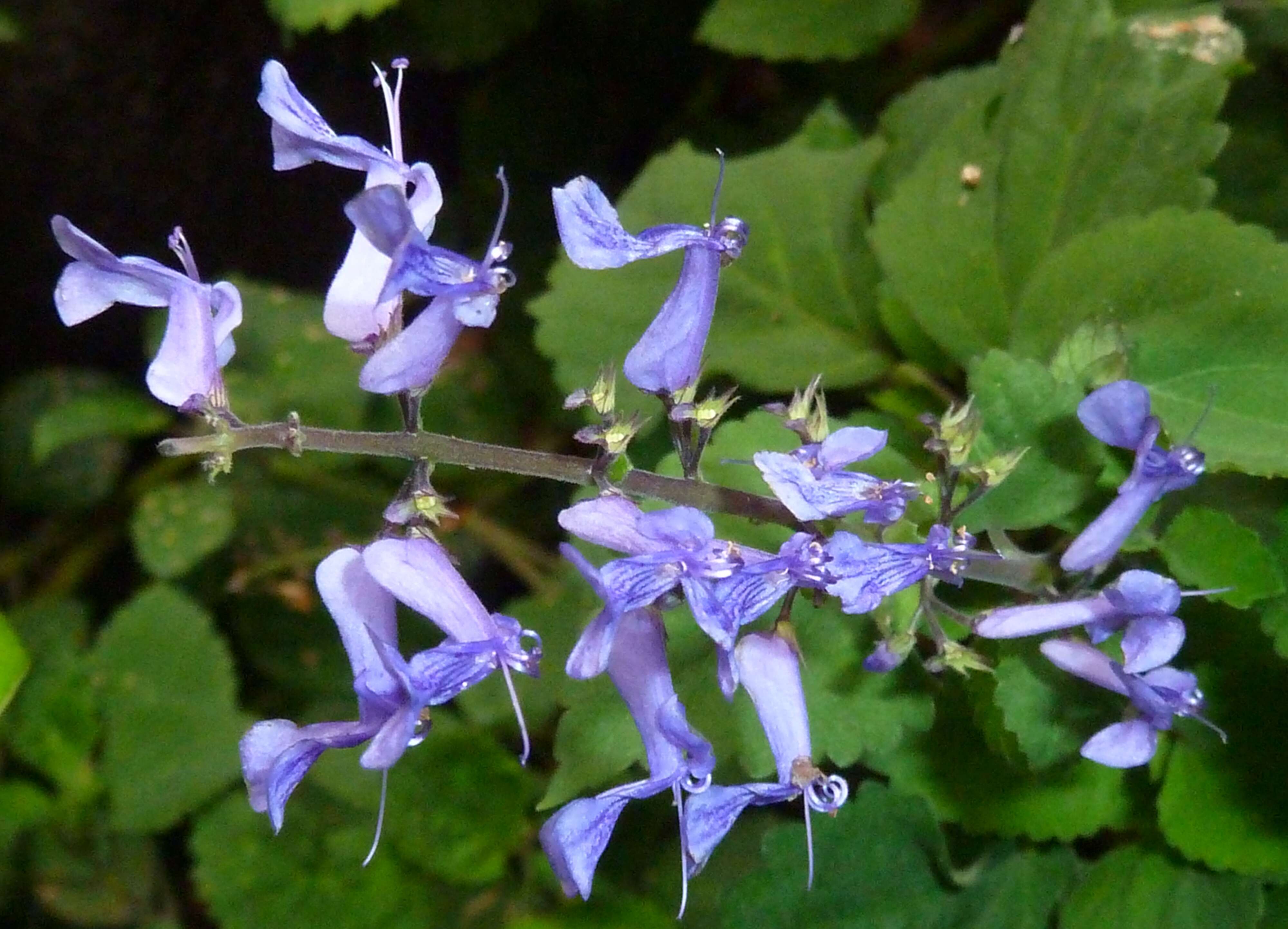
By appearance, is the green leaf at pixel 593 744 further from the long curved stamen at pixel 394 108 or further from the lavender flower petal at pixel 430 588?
the long curved stamen at pixel 394 108

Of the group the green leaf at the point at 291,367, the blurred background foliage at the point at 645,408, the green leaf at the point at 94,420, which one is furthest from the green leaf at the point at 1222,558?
the green leaf at the point at 94,420

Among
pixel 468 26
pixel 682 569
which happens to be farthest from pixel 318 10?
pixel 682 569

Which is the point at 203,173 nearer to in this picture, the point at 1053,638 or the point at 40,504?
the point at 40,504

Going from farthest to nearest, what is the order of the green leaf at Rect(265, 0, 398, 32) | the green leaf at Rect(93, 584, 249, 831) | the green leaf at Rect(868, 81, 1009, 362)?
1. the green leaf at Rect(93, 584, 249, 831)
2. the green leaf at Rect(265, 0, 398, 32)
3. the green leaf at Rect(868, 81, 1009, 362)

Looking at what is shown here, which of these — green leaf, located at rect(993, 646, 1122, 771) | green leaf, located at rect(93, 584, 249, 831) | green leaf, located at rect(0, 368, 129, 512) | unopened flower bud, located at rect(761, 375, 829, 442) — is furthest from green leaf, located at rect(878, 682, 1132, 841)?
green leaf, located at rect(0, 368, 129, 512)

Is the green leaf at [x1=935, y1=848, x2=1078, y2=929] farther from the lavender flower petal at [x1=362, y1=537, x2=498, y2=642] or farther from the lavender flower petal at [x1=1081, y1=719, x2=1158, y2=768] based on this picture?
the lavender flower petal at [x1=362, y1=537, x2=498, y2=642]

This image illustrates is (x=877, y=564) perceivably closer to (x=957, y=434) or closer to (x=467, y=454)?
(x=957, y=434)

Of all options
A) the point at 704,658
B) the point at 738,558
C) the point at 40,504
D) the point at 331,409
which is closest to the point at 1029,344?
Result: the point at 704,658
